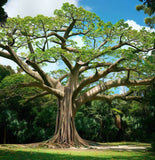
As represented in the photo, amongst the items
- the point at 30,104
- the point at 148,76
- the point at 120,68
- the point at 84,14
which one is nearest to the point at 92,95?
the point at 120,68

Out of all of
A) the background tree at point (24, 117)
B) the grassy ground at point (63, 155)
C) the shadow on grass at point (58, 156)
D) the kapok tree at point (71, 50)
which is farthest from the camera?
the background tree at point (24, 117)

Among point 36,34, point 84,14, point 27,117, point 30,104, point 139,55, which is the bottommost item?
point 27,117

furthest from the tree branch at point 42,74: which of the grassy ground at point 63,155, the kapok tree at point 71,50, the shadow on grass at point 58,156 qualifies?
the shadow on grass at point 58,156

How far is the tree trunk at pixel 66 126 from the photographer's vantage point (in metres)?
13.1

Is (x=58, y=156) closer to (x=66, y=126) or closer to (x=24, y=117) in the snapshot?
(x=66, y=126)

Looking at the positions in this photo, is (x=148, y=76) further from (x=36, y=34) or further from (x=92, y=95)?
(x=36, y=34)

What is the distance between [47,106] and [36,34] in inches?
308

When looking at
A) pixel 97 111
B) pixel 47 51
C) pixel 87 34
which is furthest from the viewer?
pixel 97 111

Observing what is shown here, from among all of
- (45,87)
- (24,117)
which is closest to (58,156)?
(45,87)

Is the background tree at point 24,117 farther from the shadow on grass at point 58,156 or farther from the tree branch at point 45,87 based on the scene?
the shadow on grass at point 58,156

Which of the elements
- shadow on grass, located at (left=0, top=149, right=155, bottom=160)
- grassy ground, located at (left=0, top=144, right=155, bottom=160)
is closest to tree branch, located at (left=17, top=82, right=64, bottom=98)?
grassy ground, located at (left=0, top=144, right=155, bottom=160)

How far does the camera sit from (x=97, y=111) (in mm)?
20859

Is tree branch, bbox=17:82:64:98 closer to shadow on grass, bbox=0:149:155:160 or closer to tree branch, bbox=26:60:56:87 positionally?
tree branch, bbox=26:60:56:87

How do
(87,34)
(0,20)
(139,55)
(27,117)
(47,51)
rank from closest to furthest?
(0,20) → (47,51) → (139,55) → (87,34) → (27,117)
